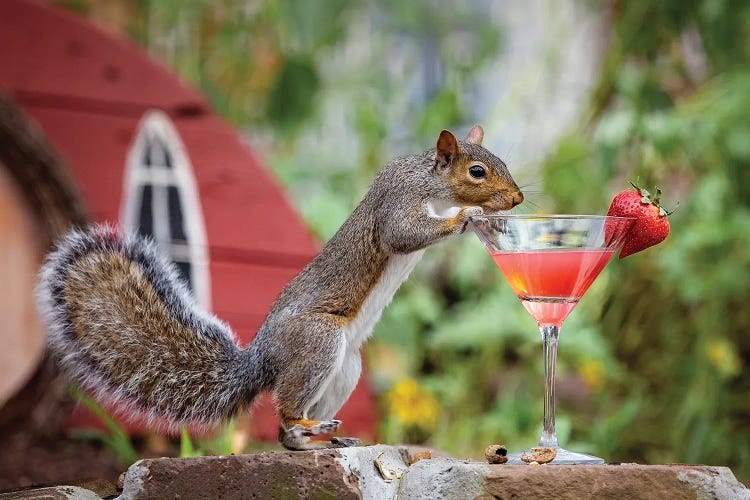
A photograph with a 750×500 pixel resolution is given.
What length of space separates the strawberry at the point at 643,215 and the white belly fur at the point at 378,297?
1.46 feet

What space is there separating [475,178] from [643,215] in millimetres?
393

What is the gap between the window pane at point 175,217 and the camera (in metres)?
3.97

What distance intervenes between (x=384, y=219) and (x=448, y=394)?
2.57m

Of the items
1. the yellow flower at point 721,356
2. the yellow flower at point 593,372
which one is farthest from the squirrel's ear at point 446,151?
the yellow flower at point 721,356

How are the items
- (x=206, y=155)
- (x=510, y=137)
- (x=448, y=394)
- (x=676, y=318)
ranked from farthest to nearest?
(x=510, y=137)
(x=676, y=318)
(x=448, y=394)
(x=206, y=155)

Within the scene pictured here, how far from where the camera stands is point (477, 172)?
7.99 ft

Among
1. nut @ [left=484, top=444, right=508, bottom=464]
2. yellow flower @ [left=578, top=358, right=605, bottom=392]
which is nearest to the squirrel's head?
nut @ [left=484, top=444, right=508, bottom=464]

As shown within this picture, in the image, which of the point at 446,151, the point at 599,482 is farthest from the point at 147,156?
the point at 599,482

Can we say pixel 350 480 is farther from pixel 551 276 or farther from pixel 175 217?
pixel 175 217

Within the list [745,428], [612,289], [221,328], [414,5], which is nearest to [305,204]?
[414,5]

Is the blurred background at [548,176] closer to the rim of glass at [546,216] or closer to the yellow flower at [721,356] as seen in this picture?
the yellow flower at [721,356]

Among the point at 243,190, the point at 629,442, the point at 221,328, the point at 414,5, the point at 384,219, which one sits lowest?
the point at 629,442

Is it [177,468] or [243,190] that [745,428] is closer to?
[243,190]

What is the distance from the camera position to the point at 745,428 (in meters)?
5.00
